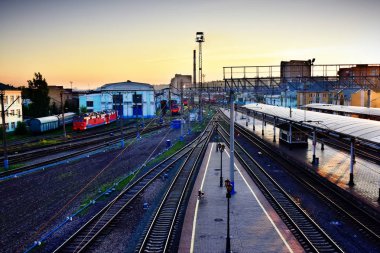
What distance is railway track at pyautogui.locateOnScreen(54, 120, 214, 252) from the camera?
49.9 ft

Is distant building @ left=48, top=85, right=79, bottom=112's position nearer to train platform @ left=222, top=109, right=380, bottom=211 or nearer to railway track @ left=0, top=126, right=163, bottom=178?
railway track @ left=0, top=126, right=163, bottom=178

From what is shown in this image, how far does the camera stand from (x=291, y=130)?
38344 millimetres

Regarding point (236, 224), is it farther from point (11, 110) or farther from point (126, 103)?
point (126, 103)

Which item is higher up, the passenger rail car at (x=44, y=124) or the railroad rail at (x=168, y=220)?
the passenger rail car at (x=44, y=124)

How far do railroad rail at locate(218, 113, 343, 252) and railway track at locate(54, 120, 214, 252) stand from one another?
311 inches

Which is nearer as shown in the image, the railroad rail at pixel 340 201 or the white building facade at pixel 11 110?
the railroad rail at pixel 340 201

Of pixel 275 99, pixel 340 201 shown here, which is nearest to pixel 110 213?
pixel 340 201

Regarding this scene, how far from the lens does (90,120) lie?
6016 centimetres

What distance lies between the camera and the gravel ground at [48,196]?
55.0ft

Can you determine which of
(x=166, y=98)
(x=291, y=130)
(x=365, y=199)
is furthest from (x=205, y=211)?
(x=166, y=98)

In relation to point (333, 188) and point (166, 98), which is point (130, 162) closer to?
point (333, 188)

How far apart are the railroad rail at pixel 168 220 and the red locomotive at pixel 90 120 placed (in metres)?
34.1

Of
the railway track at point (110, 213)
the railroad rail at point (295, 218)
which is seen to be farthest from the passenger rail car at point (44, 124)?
the railroad rail at point (295, 218)

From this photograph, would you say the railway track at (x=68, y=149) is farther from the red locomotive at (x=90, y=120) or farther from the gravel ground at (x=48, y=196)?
the red locomotive at (x=90, y=120)
